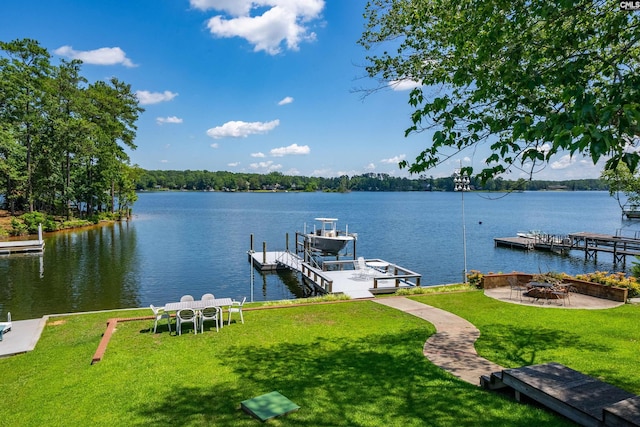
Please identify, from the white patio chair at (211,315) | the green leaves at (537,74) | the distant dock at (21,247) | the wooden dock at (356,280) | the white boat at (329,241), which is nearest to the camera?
the green leaves at (537,74)

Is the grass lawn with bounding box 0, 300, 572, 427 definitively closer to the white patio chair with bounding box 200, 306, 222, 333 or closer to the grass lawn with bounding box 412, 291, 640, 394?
the white patio chair with bounding box 200, 306, 222, 333

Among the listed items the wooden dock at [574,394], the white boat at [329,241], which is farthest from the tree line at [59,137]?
the wooden dock at [574,394]

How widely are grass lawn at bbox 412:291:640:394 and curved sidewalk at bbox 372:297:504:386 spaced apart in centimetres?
28

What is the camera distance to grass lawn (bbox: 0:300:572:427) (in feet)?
19.3

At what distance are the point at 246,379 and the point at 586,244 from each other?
3742 cm

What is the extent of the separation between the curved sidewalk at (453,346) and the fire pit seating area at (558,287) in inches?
153

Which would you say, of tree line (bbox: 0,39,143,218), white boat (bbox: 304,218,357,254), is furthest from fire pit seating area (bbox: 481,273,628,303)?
tree line (bbox: 0,39,143,218)

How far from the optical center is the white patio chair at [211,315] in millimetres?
10758

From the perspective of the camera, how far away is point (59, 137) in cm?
4522

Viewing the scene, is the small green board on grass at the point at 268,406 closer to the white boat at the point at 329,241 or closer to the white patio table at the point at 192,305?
the white patio table at the point at 192,305

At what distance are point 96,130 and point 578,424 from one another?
179ft

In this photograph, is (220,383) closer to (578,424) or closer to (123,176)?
(578,424)

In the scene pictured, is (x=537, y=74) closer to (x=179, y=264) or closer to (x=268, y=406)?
(x=268, y=406)

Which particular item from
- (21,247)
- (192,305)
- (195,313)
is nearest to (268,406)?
(195,313)
